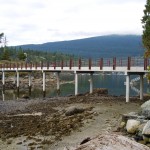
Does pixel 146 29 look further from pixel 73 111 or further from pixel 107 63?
pixel 73 111

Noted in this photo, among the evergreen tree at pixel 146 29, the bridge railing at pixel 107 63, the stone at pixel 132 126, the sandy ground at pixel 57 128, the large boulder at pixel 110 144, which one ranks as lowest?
the sandy ground at pixel 57 128

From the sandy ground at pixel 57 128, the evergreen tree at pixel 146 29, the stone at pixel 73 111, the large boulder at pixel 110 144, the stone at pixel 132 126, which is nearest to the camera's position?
the large boulder at pixel 110 144

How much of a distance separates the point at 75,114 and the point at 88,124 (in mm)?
3837

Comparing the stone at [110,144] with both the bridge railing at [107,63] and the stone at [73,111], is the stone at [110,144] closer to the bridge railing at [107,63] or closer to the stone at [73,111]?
the stone at [73,111]

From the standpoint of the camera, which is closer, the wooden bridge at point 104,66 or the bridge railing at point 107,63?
the bridge railing at point 107,63

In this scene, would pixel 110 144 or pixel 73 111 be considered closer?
pixel 110 144

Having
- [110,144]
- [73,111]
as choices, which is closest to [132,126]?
[73,111]

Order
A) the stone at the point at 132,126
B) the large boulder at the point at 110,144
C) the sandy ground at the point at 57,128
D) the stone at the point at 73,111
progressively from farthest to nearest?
the stone at the point at 73,111 → the sandy ground at the point at 57,128 → the stone at the point at 132,126 → the large boulder at the point at 110,144

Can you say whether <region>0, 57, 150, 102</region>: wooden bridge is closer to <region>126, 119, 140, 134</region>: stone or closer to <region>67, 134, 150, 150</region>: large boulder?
<region>126, 119, 140, 134</region>: stone

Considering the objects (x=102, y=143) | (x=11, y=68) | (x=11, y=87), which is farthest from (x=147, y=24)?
(x=11, y=87)

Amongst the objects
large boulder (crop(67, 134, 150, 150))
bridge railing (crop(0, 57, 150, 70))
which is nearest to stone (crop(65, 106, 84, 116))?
bridge railing (crop(0, 57, 150, 70))

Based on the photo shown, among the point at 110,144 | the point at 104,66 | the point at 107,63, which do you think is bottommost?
the point at 110,144

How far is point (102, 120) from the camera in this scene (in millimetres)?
22000

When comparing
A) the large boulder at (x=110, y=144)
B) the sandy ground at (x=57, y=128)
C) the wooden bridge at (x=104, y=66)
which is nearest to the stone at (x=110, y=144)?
the large boulder at (x=110, y=144)
